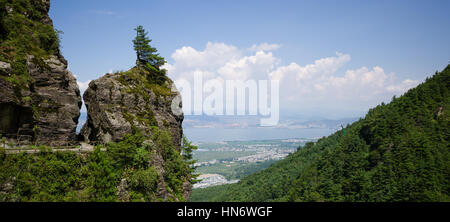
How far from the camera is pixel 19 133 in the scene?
16.9m

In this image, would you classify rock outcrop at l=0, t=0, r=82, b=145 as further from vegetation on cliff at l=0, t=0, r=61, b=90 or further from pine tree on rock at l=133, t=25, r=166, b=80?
pine tree on rock at l=133, t=25, r=166, b=80

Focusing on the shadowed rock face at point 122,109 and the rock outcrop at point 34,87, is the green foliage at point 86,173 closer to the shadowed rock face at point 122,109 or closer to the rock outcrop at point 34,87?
the shadowed rock face at point 122,109

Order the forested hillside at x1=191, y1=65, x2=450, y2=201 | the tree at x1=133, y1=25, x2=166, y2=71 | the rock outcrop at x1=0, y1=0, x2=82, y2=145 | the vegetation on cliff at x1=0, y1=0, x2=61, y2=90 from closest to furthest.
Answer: the rock outcrop at x1=0, y1=0, x2=82, y2=145
the vegetation on cliff at x1=0, y1=0, x2=61, y2=90
the tree at x1=133, y1=25, x2=166, y2=71
the forested hillside at x1=191, y1=65, x2=450, y2=201

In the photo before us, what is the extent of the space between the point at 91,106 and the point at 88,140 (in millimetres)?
3786

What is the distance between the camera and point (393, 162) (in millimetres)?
60719

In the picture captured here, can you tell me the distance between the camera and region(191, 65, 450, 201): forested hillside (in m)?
53.3

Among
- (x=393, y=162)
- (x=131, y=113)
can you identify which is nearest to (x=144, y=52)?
(x=131, y=113)

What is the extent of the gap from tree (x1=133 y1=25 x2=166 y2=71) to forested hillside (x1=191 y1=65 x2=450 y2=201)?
6176cm

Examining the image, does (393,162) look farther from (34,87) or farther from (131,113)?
(34,87)

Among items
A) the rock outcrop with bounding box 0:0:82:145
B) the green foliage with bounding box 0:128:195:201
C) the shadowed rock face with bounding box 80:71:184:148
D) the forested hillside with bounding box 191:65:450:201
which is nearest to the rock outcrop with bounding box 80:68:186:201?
the shadowed rock face with bounding box 80:71:184:148

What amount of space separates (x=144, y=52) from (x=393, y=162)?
68.7 meters

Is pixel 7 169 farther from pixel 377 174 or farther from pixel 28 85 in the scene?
pixel 377 174

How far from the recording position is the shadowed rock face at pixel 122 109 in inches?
797
